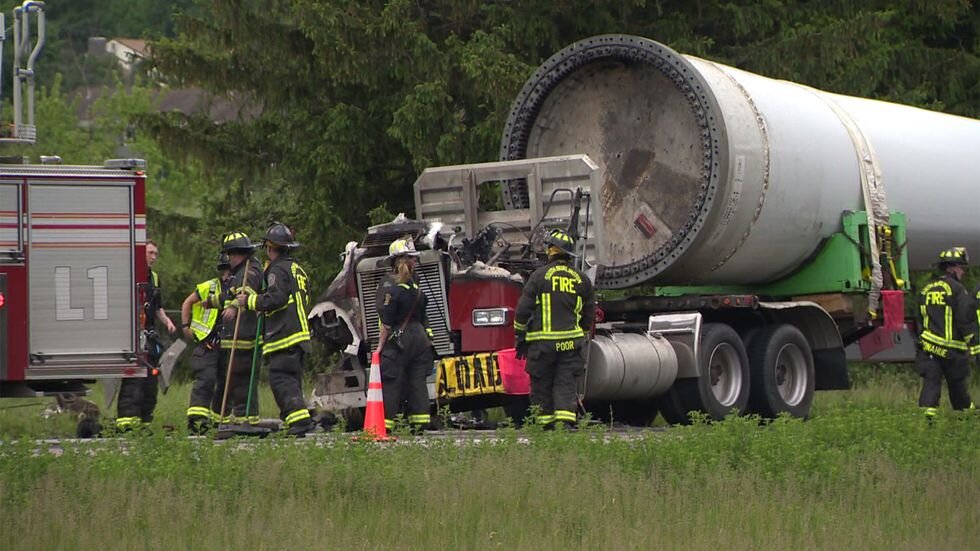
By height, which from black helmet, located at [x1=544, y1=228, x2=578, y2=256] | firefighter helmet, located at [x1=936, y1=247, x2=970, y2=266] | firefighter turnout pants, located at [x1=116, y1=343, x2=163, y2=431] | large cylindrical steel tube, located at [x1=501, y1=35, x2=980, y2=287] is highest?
large cylindrical steel tube, located at [x1=501, y1=35, x2=980, y2=287]

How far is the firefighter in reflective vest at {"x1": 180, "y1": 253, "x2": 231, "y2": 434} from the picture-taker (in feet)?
43.8

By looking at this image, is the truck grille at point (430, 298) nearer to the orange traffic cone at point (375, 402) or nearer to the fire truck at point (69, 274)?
the orange traffic cone at point (375, 402)

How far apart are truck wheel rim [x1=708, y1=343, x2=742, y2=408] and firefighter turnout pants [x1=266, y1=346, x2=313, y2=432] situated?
4142 mm

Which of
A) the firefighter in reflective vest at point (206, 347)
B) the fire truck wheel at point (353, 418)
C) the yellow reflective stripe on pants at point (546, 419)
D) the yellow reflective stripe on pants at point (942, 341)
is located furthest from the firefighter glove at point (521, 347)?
the yellow reflective stripe on pants at point (942, 341)

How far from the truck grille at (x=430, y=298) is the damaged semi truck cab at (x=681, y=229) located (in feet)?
0.06

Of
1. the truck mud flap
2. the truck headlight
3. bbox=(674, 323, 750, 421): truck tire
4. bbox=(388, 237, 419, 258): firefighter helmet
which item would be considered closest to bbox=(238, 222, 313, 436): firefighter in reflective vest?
bbox=(388, 237, 419, 258): firefighter helmet

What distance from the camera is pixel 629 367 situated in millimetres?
14117

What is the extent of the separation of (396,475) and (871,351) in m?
9.00

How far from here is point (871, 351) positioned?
17.4 m

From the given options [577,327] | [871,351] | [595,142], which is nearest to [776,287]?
[871,351]

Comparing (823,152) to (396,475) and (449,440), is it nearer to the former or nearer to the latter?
(449,440)

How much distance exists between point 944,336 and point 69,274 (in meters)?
8.12

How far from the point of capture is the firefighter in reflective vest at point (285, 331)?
12.8m

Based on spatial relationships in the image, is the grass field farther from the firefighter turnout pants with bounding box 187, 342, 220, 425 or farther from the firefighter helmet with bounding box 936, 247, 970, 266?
the firefighter helmet with bounding box 936, 247, 970, 266
